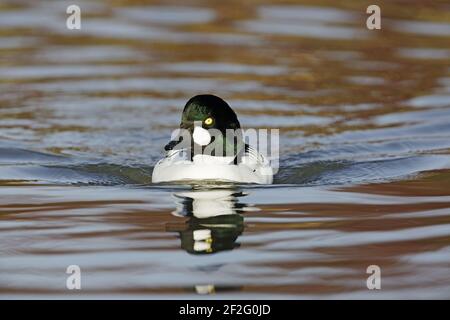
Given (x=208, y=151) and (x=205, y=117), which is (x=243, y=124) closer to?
(x=208, y=151)

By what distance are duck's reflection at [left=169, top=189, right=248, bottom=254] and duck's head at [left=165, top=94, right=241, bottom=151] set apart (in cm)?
53

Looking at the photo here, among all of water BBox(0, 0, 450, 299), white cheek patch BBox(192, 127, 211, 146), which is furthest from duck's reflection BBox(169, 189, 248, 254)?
white cheek patch BBox(192, 127, 211, 146)

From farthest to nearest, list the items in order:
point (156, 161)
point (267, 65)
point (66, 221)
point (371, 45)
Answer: point (371, 45)
point (267, 65)
point (156, 161)
point (66, 221)

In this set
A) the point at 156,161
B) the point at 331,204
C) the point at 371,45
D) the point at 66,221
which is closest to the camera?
the point at 66,221

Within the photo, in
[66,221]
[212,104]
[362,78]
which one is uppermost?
[362,78]

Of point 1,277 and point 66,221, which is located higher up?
point 66,221

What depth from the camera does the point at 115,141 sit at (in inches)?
502

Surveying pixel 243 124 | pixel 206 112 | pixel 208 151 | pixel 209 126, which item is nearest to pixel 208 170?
pixel 208 151

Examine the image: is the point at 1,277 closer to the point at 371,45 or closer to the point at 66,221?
the point at 66,221

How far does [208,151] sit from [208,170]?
216 millimetres

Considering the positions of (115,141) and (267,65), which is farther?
(267,65)

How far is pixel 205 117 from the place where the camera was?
33.6ft
